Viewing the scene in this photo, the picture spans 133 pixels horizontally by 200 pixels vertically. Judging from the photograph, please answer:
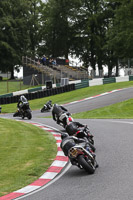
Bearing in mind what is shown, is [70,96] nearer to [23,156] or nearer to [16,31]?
[23,156]

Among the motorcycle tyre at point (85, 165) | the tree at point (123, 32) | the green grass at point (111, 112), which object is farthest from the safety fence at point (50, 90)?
the motorcycle tyre at point (85, 165)

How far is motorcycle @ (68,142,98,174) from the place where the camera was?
713 cm

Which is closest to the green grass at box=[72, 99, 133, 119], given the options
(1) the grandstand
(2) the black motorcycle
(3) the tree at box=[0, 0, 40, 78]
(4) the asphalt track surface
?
(2) the black motorcycle

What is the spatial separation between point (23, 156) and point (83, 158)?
228 centimetres

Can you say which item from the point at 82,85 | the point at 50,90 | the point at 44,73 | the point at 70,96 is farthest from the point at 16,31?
the point at 70,96

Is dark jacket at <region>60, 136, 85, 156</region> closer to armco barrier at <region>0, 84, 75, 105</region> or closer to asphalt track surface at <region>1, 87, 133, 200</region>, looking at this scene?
asphalt track surface at <region>1, 87, 133, 200</region>

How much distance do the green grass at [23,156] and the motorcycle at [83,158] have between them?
74cm

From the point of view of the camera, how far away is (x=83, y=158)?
7.22 m

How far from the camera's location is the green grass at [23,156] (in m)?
6.95

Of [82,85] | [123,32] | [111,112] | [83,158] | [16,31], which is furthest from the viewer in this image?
[16,31]

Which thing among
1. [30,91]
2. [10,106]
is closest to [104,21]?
[30,91]

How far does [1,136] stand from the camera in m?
12.5

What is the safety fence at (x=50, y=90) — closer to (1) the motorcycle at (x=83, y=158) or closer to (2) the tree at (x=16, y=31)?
(2) the tree at (x=16, y=31)

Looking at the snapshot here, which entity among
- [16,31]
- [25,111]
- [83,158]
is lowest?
[25,111]
